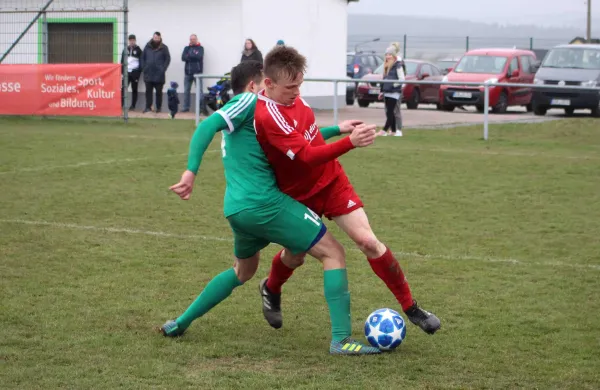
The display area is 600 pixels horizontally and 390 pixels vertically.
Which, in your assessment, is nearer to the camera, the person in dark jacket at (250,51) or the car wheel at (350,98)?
the person in dark jacket at (250,51)

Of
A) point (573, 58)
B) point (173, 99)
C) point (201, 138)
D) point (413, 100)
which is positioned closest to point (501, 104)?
point (573, 58)

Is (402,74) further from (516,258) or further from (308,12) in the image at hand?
(516,258)

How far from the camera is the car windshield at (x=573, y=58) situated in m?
25.3

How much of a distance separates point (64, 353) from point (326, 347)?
1.43 meters

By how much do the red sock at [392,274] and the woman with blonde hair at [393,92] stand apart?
1282 cm

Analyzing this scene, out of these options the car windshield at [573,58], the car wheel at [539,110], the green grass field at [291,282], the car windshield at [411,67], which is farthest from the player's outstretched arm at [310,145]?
the car windshield at [411,67]

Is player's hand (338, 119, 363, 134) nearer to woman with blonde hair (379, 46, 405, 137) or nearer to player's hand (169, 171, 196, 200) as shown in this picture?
player's hand (169, 171, 196, 200)

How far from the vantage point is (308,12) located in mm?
25453

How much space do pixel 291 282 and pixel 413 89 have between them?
22134mm

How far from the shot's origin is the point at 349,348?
17.1 ft

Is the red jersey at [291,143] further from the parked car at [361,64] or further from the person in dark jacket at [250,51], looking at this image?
the parked car at [361,64]

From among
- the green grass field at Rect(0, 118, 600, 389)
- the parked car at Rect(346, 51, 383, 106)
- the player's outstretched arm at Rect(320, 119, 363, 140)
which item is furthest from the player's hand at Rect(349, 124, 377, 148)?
the parked car at Rect(346, 51, 383, 106)

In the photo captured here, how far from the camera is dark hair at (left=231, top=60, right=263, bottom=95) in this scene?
17.9ft

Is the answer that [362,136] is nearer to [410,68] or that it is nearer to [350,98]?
[350,98]
